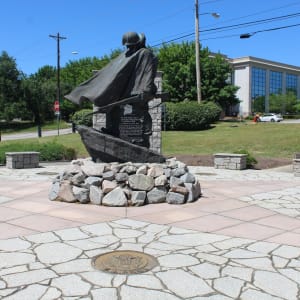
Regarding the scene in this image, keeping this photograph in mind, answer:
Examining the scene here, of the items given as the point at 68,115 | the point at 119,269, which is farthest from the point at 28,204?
the point at 68,115

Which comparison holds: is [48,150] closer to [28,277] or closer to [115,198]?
[115,198]

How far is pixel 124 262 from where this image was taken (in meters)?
4.47

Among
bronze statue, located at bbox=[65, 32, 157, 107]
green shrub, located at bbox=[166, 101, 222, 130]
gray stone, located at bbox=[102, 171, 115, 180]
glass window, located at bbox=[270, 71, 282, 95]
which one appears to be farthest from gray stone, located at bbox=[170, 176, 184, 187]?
glass window, located at bbox=[270, 71, 282, 95]

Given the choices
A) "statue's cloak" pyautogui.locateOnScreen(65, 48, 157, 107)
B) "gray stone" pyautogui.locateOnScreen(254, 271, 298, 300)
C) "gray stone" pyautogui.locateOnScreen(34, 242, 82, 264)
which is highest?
"statue's cloak" pyautogui.locateOnScreen(65, 48, 157, 107)

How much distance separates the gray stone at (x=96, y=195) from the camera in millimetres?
7418

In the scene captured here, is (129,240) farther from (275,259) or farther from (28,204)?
(28,204)

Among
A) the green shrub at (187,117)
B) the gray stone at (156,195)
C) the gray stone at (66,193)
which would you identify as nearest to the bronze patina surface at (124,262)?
the gray stone at (156,195)

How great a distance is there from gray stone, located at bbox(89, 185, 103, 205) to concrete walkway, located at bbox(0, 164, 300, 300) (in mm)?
243

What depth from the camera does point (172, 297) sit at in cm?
362

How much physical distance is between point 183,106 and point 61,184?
2313 cm

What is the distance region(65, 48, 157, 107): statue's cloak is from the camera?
833 cm

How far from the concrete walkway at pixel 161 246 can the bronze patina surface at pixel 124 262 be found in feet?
0.33

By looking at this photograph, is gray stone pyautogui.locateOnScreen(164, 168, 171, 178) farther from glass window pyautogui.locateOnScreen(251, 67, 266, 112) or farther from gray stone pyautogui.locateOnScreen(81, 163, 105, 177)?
glass window pyautogui.locateOnScreen(251, 67, 266, 112)

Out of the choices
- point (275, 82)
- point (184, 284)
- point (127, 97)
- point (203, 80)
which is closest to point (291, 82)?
point (275, 82)
